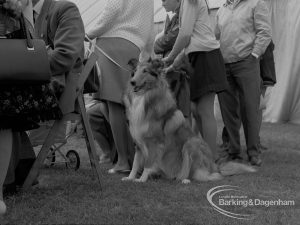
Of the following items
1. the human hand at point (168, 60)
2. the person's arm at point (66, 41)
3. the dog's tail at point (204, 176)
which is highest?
the person's arm at point (66, 41)

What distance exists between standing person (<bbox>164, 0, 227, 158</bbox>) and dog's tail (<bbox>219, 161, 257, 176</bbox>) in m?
0.30

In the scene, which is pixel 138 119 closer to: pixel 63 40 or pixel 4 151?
pixel 63 40

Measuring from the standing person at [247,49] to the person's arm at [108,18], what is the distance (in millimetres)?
1386

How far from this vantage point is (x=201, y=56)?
501cm

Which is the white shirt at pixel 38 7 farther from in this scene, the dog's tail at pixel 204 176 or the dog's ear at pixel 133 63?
the dog's tail at pixel 204 176

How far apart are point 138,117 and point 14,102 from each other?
1830mm

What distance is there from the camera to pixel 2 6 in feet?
9.58

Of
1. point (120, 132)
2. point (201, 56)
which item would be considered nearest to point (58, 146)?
point (120, 132)

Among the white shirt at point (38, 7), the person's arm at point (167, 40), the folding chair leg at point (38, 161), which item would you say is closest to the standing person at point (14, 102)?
the folding chair leg at point (38, 161)

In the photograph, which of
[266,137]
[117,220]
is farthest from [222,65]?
[266,137]

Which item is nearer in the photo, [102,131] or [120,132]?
[120,132]

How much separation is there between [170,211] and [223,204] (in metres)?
0.45

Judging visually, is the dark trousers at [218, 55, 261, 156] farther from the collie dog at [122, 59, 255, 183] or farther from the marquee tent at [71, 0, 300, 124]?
the marquee tent at [71, 0, 300, 124]

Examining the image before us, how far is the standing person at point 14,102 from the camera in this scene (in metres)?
2.88
